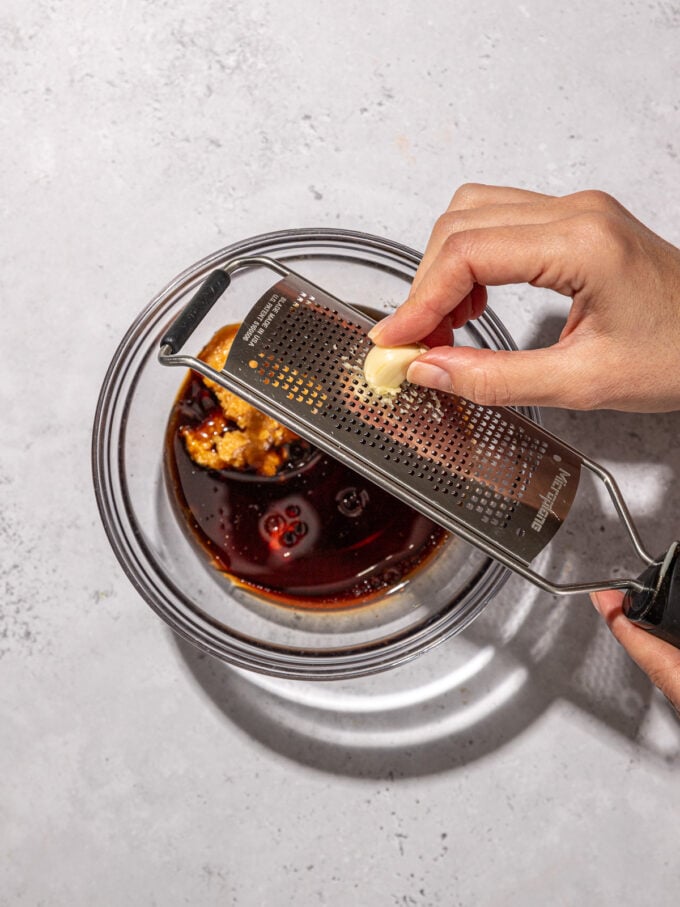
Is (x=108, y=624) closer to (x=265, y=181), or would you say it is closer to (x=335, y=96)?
(x=265, y=181)

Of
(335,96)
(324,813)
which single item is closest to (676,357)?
(335,96)

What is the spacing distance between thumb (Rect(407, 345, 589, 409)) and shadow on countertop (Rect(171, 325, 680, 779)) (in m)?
0.33

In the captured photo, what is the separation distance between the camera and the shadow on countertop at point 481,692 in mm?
1319

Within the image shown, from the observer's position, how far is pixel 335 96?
1435mm

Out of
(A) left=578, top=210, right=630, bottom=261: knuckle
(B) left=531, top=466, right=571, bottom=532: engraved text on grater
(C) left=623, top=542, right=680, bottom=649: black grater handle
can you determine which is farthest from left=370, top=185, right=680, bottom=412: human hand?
(C) left=623, top=542, right=680, bottom=649: black grater handle

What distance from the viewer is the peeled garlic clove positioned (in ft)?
3.66

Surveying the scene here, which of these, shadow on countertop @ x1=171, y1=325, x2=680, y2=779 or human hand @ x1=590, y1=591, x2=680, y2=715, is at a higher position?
human hand @ x1=590, y1=591, x2=680, y2=715

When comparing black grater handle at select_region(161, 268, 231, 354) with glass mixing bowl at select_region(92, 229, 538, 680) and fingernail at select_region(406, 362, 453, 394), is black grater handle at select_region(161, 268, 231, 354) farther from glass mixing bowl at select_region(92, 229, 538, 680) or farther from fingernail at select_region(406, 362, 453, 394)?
fingernail at select_region(406, 362, 453, 394)

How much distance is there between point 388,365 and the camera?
1.12 m

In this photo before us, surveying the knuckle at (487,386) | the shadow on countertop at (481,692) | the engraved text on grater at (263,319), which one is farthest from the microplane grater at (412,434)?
the shadow on countertop at (481,692)

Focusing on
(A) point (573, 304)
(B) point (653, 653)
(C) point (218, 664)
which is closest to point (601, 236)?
(A) point (573, 304)

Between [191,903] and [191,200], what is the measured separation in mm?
1142

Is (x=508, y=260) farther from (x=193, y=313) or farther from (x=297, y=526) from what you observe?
(x=297, y=526)

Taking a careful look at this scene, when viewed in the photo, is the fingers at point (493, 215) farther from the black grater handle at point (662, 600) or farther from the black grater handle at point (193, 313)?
the black grater handle at point (662, 600)
